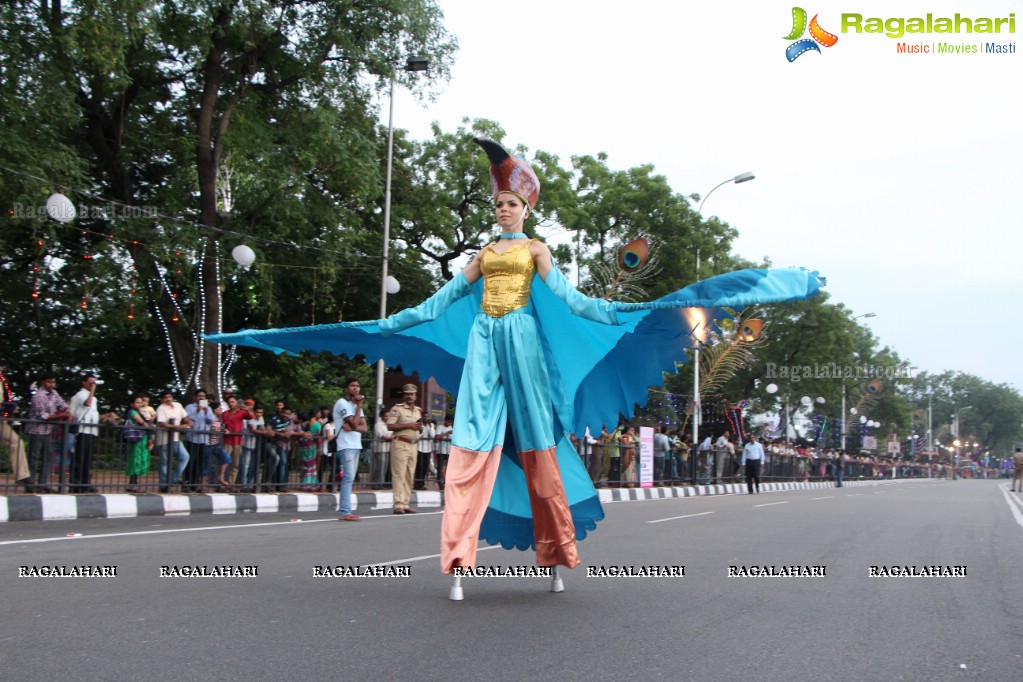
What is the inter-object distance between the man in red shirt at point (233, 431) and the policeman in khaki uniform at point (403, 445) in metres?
3.08

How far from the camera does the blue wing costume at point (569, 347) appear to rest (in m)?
5.83

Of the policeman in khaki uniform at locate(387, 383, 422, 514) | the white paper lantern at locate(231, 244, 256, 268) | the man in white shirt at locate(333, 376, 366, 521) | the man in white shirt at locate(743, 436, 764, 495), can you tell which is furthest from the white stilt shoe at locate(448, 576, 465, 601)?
the man in white shirt at locate(743, 436, 764, 495)

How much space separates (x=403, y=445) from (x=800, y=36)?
1208 cm

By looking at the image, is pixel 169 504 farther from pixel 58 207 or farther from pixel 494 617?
pixel 494 617

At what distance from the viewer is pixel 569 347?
6.74 metres

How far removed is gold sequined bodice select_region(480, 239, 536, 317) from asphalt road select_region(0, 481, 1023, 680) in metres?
1.66

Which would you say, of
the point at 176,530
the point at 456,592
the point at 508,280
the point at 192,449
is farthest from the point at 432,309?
the point at 192,449

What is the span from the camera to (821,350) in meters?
59.6

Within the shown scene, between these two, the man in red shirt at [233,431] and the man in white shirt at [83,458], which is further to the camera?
the man in red shirt at [233,431]

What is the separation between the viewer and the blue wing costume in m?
5.83

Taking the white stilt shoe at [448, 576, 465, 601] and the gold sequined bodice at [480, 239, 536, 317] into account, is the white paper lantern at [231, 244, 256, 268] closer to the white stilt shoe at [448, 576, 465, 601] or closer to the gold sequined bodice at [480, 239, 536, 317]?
the gold sequined bodice at [480, 239, 536, 317]

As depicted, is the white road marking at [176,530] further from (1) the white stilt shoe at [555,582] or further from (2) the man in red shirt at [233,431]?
(1) the white stilt shoe at [555,582]

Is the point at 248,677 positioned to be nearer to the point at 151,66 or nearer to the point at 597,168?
the point at 151,66

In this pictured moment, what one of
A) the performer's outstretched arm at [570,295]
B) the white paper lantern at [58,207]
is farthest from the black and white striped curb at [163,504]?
the performer's outstretched arm at [570,295]
